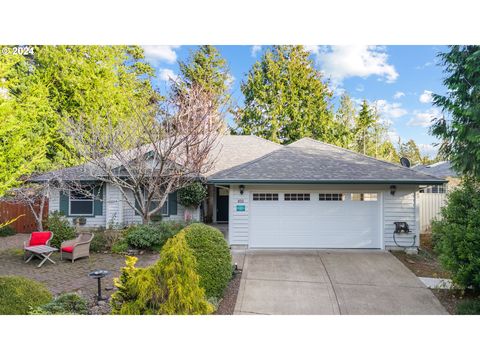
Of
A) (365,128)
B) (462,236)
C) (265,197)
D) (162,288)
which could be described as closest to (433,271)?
(462,236)

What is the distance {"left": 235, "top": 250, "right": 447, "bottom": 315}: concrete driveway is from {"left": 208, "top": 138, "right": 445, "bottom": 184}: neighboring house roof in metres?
2.11

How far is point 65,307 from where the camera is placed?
4.34 meters

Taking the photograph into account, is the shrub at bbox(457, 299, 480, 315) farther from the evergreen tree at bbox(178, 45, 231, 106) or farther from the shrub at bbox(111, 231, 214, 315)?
the evergreen tree at bbox(178, 45, 231, 106)

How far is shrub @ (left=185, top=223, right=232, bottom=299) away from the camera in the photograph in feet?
15.6

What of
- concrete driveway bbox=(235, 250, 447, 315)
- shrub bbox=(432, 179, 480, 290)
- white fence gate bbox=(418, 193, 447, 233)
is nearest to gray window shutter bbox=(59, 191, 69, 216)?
concrete driveway bbox=(235, 250, 447, 315)

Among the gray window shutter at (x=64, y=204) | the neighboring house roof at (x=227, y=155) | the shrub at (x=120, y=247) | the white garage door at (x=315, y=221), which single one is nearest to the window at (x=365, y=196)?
the white garage door at (x=315, y=221)

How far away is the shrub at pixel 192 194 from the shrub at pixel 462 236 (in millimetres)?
7734

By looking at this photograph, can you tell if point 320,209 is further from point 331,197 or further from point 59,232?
point 59,232

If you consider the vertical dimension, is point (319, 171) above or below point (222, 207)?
above

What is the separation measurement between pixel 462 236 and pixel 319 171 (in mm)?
4249

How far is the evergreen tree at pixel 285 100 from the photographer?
699 inches

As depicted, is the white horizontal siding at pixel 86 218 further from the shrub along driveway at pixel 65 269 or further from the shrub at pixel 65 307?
the shrub at pixel 65 307

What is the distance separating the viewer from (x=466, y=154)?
25.8 ft
